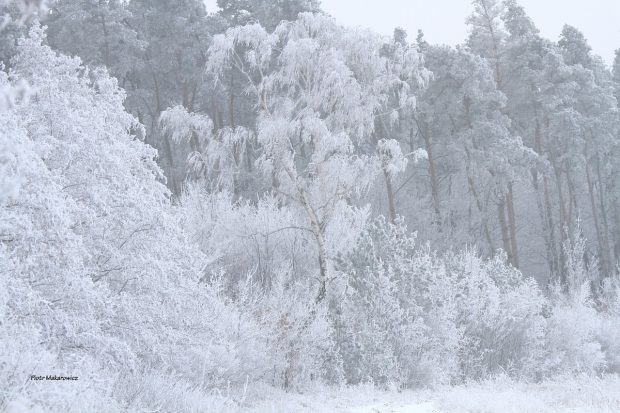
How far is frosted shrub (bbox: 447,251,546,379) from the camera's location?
15.7 m

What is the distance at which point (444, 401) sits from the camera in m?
11.2

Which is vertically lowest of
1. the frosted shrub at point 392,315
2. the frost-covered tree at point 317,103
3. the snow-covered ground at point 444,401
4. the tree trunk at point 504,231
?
the snow-covered ground at point 444,401

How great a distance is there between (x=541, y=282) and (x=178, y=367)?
23490 mm

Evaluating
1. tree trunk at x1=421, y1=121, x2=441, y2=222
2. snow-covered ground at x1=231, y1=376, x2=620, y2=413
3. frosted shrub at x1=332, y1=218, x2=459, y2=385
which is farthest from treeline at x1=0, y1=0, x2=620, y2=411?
snow-covered ground at x1=231, y1=376, x2=620, y2=413

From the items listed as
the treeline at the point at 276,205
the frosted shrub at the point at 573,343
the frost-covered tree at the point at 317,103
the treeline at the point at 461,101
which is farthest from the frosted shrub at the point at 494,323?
the treeline at the point at 461,101

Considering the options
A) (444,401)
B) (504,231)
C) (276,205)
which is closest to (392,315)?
(444,401)

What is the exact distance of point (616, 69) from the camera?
32438 millimetres

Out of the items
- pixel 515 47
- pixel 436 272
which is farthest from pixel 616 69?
pixel 436 272

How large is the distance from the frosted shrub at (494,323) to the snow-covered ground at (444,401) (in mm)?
2353

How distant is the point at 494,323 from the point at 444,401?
5.33m

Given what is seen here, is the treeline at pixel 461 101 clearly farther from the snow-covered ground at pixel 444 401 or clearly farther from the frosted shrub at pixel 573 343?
the snow-covered ground at pixel 444 401

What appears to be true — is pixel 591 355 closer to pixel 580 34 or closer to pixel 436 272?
pixel 436 272

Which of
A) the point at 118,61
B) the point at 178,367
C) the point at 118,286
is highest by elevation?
the point at 118,61

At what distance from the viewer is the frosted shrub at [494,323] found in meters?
15.7
